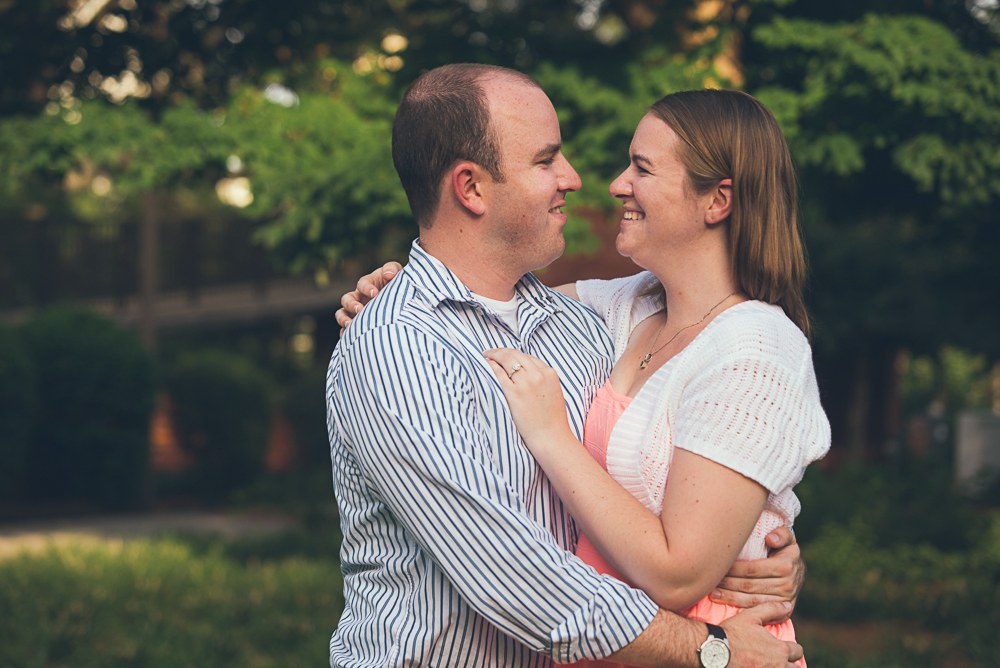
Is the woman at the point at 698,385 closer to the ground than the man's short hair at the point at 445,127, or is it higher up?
closer to the ground

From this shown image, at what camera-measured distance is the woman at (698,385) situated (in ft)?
6.41

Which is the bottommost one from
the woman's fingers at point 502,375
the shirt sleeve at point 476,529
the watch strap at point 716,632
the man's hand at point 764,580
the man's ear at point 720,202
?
the watch strap at point 716,632

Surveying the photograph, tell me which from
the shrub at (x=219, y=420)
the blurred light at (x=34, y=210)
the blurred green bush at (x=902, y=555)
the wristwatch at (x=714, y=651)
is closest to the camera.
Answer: the wristwatch at (x=714, y=651)

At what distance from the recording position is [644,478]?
84.0 inches

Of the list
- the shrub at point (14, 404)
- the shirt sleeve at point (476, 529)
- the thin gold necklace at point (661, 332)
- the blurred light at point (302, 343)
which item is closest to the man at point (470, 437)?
the shirt sleeve at point (476, 529)

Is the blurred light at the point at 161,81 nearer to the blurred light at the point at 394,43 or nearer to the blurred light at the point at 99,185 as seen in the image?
→ the blurred light at the point at 394,43

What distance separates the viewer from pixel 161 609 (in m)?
6.72

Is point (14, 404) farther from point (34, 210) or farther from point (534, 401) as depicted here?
point (534, 401)

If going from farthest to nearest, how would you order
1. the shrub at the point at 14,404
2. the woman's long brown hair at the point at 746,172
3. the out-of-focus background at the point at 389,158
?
the shrub at the point at 14,404 → the out-of-focus background at the point at 389,158 → the woman's long brown hair at the point at 746,172

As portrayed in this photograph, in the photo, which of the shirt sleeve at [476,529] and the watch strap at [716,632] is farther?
the watch strap at [716,632]

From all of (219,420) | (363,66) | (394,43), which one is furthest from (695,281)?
(219,420)

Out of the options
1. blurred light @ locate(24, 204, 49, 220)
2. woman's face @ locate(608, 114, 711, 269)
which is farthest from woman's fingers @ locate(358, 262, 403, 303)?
blurred light @ locate(24, 204, 49, 220)

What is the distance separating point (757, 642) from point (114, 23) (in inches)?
227

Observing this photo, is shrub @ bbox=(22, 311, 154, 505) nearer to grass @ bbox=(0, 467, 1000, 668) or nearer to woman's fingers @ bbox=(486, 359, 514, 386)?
grass @ bbox=(0, 467, 1000, 668)
